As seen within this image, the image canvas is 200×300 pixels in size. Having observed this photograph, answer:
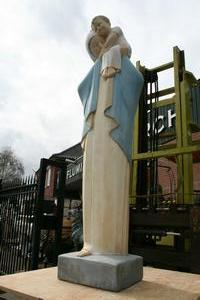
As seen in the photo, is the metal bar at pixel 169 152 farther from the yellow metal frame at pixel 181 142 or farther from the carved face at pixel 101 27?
the carved face at pixel 101 27

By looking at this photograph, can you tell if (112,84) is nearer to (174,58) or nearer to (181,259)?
(181,259)

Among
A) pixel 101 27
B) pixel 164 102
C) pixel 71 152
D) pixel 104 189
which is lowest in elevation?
pixel 104 189

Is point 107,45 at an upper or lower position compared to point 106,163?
upper

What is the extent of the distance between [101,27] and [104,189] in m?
1.79

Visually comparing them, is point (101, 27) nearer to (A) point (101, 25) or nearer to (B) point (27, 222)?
(A) point (101, 25)

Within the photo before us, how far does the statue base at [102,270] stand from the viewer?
8.32ft

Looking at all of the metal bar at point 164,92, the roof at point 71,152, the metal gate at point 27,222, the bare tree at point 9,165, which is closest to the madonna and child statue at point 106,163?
the metal gate at point 27,222

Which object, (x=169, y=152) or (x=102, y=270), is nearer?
(x=102, y=270)

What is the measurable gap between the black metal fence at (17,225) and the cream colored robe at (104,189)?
2.52m

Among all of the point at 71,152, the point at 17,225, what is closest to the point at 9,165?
the point at 71,152

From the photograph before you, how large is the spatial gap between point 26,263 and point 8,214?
143 cm

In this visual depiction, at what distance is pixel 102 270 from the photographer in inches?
102

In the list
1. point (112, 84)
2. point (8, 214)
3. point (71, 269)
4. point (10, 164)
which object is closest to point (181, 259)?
point (71, 269)

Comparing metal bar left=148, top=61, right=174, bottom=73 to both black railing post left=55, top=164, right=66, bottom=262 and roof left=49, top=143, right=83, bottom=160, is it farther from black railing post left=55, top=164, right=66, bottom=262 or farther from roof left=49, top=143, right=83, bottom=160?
roof left=49, top=143, right=83, bottom=160
